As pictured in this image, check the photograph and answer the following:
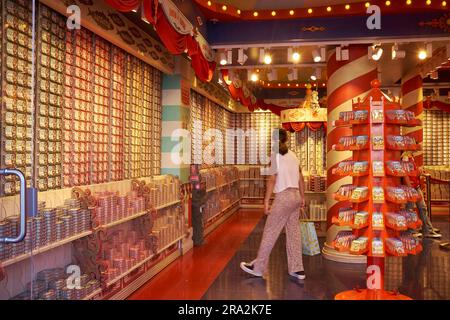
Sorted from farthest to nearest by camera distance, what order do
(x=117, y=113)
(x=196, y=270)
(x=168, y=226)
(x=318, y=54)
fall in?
(x=318, y=54), (x=168, y=226), (x=196, y=270), (x=117, y=113)

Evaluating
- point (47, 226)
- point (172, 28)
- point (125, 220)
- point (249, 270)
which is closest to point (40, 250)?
point (47, 226)

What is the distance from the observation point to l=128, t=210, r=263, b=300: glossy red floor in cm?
484

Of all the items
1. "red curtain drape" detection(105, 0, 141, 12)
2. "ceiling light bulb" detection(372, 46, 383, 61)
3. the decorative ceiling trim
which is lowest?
"red curtain drape" detection(105, 0, 141, 12)

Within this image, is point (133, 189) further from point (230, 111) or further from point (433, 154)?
point (433, 154)

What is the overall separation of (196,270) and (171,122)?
7.56 feet

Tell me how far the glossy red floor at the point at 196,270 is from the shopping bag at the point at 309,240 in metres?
1.06

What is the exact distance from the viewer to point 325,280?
532 cm

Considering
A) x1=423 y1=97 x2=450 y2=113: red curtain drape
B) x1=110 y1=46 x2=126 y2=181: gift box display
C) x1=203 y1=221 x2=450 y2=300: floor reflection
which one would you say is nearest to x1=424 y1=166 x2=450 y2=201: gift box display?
x1=423 y1=97 x2=450 y2=113: red curtain drape

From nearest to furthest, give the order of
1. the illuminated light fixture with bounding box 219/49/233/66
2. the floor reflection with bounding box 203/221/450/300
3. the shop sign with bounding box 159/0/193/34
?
1. the shop sign with bounding box 159/0/193/34
2. the floor reflection with bounding box 203/221/450/300
3. the illuminated light fixture with bounding box 219/49/233/66

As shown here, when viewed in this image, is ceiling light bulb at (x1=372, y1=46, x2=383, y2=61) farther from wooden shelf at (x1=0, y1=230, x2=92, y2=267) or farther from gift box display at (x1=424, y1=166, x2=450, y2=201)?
gift box display at (x1=424, y1=166, x2=450, y2=201)

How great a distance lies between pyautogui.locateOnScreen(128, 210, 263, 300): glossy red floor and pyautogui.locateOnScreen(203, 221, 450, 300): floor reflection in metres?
0.15

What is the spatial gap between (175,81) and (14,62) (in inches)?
144

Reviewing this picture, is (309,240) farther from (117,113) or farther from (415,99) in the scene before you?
(415,99)
